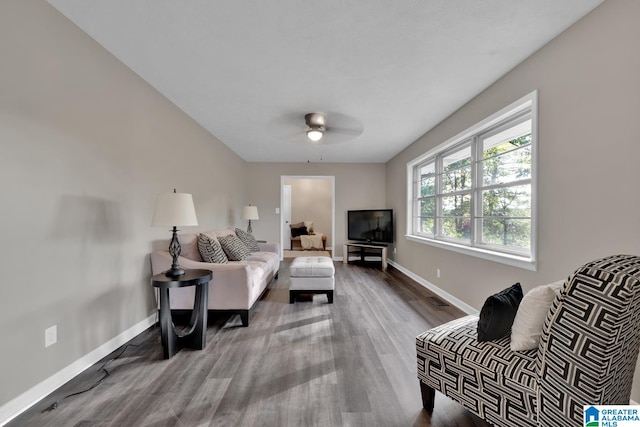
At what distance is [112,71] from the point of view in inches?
89.9

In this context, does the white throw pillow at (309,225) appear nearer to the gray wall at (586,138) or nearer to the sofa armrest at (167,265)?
the sofa armrest at (167,265)

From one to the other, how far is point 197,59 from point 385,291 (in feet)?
11.8

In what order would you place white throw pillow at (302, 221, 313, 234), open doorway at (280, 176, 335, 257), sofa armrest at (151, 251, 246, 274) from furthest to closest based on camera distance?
1. open doorway at (280, 176, 335, 257)
2. white throw pillow at (302, 221, 313, 234)
3. sofa armrest at (151, 251, 246, 274)

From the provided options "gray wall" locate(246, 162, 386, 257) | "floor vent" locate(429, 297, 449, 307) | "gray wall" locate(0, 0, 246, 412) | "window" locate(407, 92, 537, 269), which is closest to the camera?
"gray wall" locate(0, 0, 246, 412)

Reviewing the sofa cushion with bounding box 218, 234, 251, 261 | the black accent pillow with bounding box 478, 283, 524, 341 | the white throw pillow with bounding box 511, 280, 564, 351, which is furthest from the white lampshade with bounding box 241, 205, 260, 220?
the white throw pillow with bounding box 511, 280, 564, 351

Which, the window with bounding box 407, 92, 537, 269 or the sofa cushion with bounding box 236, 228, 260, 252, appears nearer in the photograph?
the window with bounding box 407, 92, 537, 269

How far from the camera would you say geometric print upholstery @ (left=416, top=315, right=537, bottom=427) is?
47.2 inches

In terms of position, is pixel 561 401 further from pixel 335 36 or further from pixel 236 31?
pixel 236 31

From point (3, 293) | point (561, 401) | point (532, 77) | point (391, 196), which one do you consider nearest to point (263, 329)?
point (3, 293)

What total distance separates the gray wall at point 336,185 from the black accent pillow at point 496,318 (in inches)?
211

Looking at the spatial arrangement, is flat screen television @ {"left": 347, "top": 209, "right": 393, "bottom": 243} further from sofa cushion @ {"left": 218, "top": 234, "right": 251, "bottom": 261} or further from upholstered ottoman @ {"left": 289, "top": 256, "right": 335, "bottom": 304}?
sofa cushion @ {"left": 218, "top": 234, "right": 251, "bottom": 261}

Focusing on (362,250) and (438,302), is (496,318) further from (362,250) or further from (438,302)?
(362,250)

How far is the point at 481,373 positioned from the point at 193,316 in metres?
2.11

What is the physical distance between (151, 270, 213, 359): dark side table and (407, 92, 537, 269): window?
8.88ft
